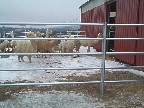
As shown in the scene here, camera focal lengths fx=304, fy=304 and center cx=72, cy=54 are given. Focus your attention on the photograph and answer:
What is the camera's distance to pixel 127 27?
12969mm

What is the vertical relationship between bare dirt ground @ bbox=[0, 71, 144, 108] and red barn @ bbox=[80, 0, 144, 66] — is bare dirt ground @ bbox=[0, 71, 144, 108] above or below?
below

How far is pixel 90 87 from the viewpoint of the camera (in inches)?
298

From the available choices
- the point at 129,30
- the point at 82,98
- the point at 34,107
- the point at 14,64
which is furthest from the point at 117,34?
the point at 34,107

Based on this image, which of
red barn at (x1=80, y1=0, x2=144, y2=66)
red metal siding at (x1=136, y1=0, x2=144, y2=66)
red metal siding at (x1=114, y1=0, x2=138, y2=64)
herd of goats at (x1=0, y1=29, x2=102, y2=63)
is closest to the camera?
red metal siding at (x1=136, y1=0, x2=144, y2=66)

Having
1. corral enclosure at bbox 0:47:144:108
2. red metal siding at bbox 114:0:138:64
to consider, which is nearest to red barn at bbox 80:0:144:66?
red metal siding at bbox 114:0:138:64

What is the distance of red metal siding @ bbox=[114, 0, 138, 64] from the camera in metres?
12.0

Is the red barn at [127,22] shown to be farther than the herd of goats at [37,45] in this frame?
No

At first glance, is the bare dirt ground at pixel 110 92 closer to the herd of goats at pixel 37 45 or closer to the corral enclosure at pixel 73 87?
the corral enclosure at pixel 73 87

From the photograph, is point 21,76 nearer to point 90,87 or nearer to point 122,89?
point 90,87

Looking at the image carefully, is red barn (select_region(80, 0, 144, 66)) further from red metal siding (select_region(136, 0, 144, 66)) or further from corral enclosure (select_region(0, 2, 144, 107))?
corral enclosure (select_region(0, 2, 144, 107))

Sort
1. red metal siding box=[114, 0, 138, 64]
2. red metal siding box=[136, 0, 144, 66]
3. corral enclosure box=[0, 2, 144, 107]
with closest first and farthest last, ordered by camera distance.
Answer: corral enclosure box=[0, 2, 144, 107] → red metal siding box=[136, 0, 144, 66] → red metal siding box=[114, 0, 138, 64]

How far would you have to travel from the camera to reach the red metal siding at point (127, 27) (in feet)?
39.4

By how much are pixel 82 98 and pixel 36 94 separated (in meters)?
1.08

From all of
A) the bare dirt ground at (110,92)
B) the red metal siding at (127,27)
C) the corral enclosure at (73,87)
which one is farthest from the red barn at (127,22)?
the bare dirt ground at (110,92)
